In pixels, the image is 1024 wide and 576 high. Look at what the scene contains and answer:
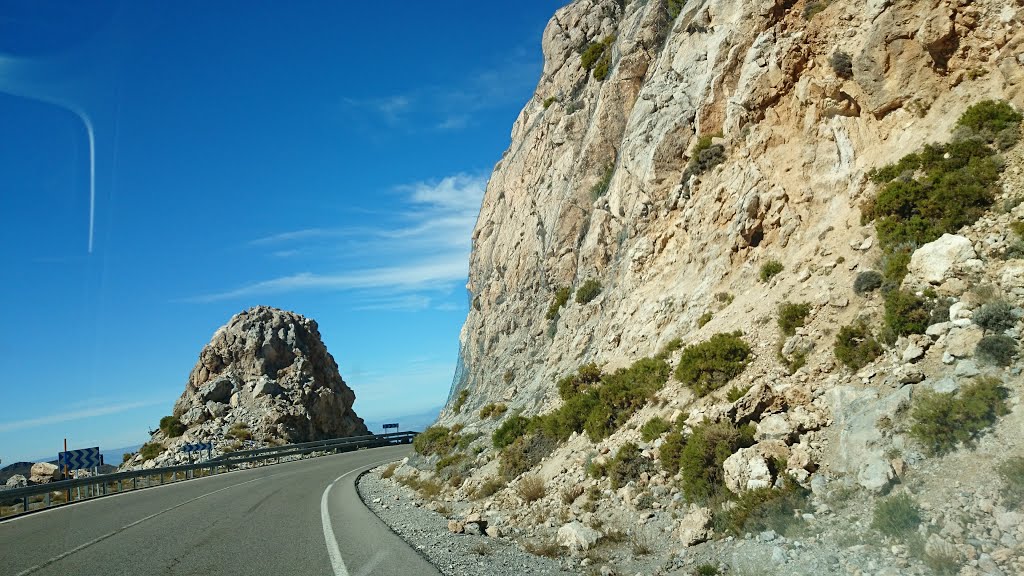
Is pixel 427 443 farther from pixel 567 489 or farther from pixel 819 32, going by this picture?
pixel 819 32

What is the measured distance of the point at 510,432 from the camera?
59.8 ft

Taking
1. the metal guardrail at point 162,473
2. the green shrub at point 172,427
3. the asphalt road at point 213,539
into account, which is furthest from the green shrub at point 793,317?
the green shrub at point 172,427

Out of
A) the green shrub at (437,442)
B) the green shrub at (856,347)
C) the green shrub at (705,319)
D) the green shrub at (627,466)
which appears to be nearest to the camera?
the green shrub at (856,347)

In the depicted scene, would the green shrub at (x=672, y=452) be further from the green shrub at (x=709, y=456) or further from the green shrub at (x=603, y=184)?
the green shrub at (x=603, y=184)

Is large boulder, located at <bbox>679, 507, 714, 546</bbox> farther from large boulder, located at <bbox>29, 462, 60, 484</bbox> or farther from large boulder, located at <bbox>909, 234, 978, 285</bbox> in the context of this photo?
large boulder, located at <bbox>29, 462, 60, 484</bbox>

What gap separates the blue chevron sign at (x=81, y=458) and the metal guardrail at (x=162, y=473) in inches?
37.3

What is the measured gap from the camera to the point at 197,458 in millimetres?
45562

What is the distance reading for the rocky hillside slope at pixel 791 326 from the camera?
7020 millimetres

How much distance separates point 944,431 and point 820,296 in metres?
5.22

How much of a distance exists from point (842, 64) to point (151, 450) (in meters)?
52.9

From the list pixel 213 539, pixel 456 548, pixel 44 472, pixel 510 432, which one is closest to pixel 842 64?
pixel 510 432

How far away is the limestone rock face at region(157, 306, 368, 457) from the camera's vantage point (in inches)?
2010

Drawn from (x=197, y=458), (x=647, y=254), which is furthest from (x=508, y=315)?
(x=197, y=458)

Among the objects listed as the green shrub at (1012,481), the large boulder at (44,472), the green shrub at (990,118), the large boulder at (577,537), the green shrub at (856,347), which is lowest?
the large boulder at (577,537)
